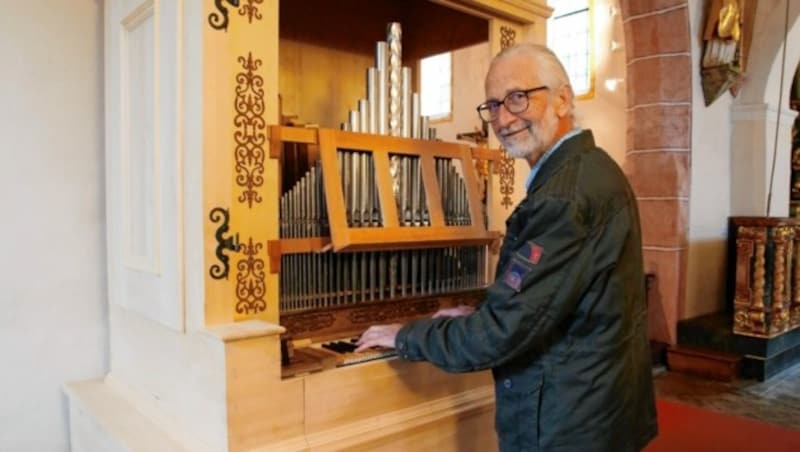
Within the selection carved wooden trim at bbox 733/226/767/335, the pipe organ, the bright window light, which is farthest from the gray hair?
the bright window light

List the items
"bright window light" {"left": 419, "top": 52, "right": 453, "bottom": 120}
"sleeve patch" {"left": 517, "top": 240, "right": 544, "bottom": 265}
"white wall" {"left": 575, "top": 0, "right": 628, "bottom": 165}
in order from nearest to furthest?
"sleeve patch" {"left": 517, "top": 240, "right": 544, "bottom": 265} → "white wall" {"left": 575, "top": 0, "right": 628, "bottom": 165} → "bright window light" {"left": 419, "top": 52, "right": 453, "bottom": 120}

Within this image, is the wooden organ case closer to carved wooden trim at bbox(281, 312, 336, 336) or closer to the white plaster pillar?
carved wooden trim at bbox(281, 312, 336, 336)

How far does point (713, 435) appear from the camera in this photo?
2.51 metres

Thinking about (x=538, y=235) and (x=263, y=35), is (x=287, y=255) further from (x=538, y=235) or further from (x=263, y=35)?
(x=538, y=235)

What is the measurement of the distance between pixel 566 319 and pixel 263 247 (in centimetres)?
72

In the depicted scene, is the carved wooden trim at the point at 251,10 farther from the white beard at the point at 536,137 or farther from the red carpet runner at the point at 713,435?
the red carpet runner at the point at 713,435

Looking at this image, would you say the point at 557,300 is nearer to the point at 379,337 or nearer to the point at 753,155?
the point at 379,337

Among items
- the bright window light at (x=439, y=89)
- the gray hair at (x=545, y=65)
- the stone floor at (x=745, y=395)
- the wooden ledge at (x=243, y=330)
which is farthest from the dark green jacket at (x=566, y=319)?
the bright window light at (x=439, y=89)

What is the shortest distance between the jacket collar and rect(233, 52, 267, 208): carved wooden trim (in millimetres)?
637

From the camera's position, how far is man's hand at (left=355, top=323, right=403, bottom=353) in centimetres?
142

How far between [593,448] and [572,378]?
0.15 m

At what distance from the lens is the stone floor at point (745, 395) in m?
3.32

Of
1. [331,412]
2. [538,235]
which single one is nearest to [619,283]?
[538,235]

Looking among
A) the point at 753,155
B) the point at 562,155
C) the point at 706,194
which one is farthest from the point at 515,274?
the point at 753,155
